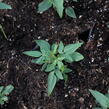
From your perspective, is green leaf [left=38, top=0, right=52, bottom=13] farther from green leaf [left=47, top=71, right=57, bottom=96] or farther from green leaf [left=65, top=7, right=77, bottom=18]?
green leaf [left=47, top=71, right=57, bottom=96]

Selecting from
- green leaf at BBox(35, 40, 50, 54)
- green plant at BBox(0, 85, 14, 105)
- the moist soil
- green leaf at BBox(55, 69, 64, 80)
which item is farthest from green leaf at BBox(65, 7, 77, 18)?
green plant at BBox(0, 85, 14, 105)

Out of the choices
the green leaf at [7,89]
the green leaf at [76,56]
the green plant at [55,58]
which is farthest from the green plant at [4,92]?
the green leaf at [76,56]

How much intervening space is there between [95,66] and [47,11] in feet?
1.53

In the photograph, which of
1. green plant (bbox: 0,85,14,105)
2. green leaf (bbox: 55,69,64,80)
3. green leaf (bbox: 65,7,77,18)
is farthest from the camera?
green leaf (bbox: 65,7,77,18)

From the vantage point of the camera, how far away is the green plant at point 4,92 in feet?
5.63

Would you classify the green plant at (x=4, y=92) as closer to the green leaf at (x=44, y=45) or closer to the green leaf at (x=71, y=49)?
the green leaf at (x=44, y=45)

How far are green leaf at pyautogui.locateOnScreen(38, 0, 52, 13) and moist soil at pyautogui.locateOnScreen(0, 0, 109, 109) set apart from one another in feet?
0.41

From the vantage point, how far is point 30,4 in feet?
6.45

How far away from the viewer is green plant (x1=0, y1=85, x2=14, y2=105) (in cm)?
171

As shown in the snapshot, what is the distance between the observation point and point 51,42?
1863mm

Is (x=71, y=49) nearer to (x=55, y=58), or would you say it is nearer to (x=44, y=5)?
(x=55, y=58)

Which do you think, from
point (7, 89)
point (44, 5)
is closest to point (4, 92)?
point (7, 89)

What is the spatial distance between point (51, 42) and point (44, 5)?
23 cm

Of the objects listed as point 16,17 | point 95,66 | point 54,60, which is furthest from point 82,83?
point 16,17
